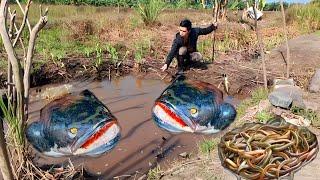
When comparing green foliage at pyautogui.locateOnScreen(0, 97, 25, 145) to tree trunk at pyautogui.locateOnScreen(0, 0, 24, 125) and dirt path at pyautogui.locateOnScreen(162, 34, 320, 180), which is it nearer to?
tree trunk at pyautogui.locateOnScreen(0, 0, 24, 125)

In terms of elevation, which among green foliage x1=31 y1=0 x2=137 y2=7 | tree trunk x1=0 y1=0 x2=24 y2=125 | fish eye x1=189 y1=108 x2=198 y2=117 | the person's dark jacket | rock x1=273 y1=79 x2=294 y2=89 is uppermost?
tree trunk x1=0 y1=0 x2=24 y2=125

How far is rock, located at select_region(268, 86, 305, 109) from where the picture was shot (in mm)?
4523

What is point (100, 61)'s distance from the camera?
6.99m

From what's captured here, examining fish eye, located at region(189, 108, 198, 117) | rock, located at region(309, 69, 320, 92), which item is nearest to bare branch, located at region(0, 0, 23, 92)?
fish eye, located at region(189, 108, 198, 117)

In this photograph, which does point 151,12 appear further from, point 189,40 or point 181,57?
point 189,40

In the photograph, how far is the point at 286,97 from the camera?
4527 mm

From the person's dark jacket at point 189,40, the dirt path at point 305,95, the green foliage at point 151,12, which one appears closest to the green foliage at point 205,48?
the dirt path at point 305,95

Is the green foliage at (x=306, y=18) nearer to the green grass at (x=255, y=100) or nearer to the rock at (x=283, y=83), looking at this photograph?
the rock at (x=283, y=83)

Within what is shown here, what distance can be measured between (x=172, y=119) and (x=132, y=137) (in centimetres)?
78

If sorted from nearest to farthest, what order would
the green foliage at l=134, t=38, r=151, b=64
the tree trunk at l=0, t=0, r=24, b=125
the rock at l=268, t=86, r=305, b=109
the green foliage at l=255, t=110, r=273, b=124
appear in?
the tree trunk at l=0, t=0, r=24, b=125 → the green foliage at l=255, t=110, r=273, b=124 → the rock at l=268, t=86, r=305, b=109 → the green foliage at l=134, t=38, r=151, b=64

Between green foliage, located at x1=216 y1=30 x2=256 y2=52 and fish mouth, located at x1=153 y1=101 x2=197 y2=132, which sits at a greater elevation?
fish mouth, located at x1=153 y1=101 x2=197 y2=132

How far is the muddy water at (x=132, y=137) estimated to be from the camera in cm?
395

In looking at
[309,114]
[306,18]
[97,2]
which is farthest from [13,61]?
[97,2]

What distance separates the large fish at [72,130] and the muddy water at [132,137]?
238 millimetres
